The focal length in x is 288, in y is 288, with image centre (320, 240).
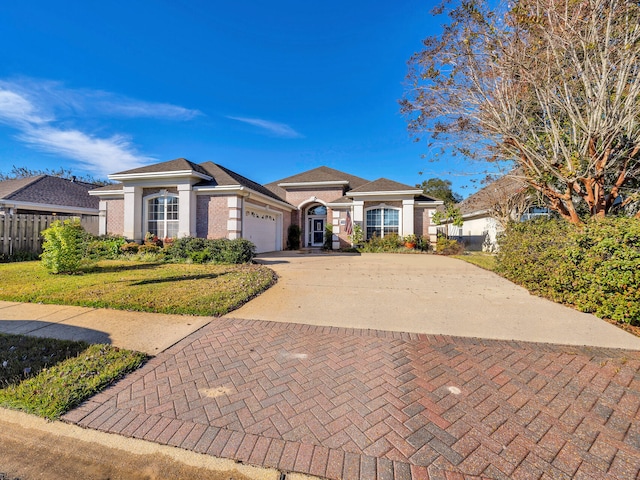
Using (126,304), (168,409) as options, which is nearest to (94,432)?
(168,409)

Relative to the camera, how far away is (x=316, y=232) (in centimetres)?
2233

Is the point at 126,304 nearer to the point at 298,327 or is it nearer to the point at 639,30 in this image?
the point at 298,327

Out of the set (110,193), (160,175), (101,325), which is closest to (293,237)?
(160,175)

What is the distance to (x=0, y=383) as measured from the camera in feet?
9.30

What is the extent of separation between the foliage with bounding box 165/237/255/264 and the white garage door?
2.81 meters

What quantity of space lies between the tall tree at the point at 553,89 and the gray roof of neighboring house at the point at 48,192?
23575mm

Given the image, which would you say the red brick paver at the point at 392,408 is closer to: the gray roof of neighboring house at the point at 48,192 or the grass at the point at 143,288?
the grass at the point at 143,288

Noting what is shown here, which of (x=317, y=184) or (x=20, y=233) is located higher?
(x=317, y=184)

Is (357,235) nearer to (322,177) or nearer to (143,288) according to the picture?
(322,177)

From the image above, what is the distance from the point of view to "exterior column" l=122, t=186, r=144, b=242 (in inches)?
559

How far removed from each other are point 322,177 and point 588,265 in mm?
18248

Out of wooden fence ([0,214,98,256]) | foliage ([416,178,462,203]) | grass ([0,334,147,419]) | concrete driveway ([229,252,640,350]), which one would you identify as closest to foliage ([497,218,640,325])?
concrete driveway ([229,252,640,350])

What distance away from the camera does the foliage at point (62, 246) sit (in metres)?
7.89

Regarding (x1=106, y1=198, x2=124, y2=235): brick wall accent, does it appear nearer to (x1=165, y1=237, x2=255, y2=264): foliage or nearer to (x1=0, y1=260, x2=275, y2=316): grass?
(x1=165, y1=237, x2=255, y2=264): foliage
